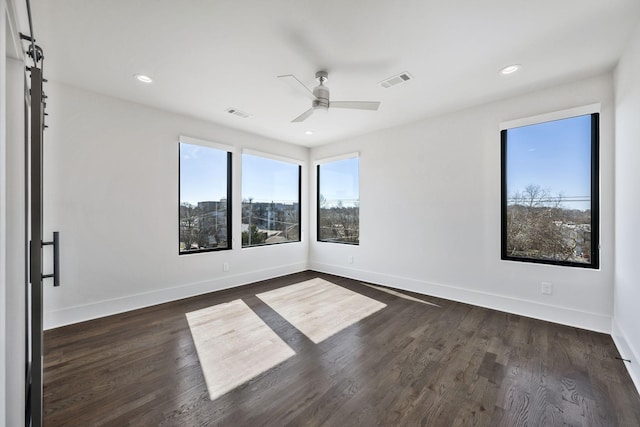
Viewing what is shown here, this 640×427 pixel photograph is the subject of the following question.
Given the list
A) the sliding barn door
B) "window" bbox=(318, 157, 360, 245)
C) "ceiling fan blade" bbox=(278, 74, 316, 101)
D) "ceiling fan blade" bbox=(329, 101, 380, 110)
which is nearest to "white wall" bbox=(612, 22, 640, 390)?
"ceiling fan blade" bbox=(329, 101, 380, 110)

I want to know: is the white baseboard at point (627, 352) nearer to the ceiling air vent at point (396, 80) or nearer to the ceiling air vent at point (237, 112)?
the ceiling air vent at point (396, 80)

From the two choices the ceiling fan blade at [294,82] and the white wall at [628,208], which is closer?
the white wall at [628,208]

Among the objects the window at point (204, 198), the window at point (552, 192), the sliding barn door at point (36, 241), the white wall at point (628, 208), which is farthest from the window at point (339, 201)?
the sliding barn door at point (36, 241)

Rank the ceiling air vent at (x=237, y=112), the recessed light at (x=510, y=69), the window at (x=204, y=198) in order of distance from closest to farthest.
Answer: the recessed light at (x=510, y=69) < the ceiling air vent at (x=237, y=112) < the window at (x=204, y=198)

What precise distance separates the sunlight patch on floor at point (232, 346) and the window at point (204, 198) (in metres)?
1.18

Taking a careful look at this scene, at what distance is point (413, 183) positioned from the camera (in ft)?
14.1

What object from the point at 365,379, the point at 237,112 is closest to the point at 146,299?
the point at 237,112

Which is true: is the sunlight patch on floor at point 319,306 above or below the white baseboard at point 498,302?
below

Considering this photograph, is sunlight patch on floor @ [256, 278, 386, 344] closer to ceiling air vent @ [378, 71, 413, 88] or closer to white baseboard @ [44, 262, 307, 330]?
white baseboard @ [44, 262, 307, 330]

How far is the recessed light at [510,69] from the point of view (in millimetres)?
2680

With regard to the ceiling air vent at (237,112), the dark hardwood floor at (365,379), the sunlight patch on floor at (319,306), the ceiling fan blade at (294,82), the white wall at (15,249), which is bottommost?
the dark hardwood floor at (365,379)

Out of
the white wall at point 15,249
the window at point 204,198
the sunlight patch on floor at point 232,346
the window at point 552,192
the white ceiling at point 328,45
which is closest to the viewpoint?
the white wall at point 15,249

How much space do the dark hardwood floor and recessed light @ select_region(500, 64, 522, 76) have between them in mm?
2638

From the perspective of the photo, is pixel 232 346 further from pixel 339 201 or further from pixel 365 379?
pixel 339 201
